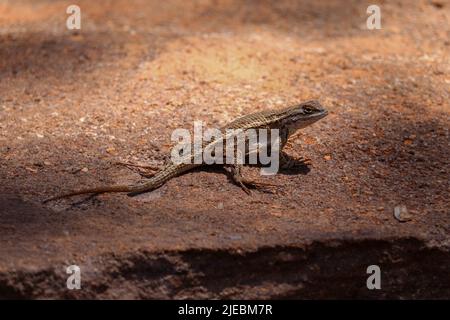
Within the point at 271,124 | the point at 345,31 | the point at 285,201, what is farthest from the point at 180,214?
the point at 345,31

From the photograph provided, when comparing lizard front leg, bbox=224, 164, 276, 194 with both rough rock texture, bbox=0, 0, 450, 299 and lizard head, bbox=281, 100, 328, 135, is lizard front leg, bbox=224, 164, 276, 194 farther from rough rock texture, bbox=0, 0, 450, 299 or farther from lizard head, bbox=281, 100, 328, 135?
lizard head, bbox=281, 100, 328, 135
